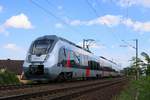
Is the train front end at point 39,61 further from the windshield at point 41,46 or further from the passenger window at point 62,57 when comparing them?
the passenger window at point 62,57

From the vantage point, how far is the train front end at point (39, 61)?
2812cm

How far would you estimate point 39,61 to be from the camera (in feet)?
92.7

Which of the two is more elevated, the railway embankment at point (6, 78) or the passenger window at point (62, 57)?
the passenger window at point (62, 57)

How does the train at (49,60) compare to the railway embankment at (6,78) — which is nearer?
the train at (49,60)

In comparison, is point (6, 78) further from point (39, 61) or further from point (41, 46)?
point (39, 61)

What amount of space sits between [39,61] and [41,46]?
1.38 meters

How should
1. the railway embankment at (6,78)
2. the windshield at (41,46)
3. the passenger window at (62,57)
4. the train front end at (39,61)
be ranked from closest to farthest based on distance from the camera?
the train front end at (39,61)
the windshield at (41,46)
the passenger window at (62,57)
the railway embankment at (6,78)

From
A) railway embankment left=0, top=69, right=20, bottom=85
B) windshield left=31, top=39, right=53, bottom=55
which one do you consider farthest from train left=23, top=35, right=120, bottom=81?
railway embankment left=0, top=69, right=20, bottom=85

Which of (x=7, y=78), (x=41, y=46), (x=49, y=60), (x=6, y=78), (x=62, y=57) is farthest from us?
(x=7, y=78)

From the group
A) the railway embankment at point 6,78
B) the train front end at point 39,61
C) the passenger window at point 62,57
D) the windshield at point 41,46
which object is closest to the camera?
the train front end at point 39,61

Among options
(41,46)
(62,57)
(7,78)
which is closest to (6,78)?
(7,78)

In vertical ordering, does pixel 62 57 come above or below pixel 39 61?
above

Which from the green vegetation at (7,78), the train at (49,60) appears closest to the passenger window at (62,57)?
the train at (49,60)

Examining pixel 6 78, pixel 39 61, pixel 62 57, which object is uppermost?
pixel 62 57
